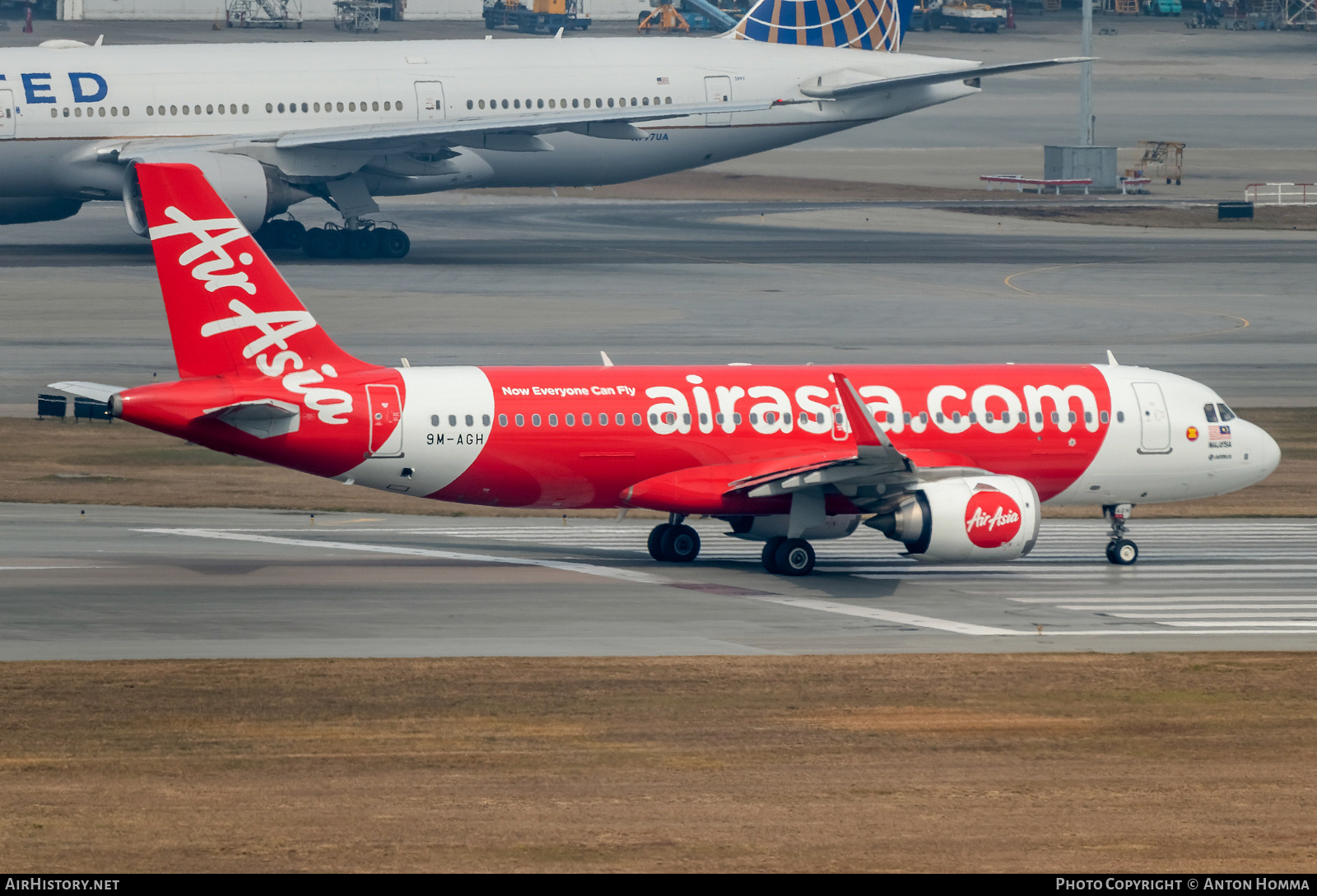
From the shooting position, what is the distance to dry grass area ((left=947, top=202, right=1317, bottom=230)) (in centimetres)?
A: 10075

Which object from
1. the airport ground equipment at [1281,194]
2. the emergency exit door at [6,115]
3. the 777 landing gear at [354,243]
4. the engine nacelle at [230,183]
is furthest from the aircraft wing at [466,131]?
the airport ground equipment at [1281,194]

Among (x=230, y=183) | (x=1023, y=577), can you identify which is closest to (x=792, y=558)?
(x=1023, y=577)

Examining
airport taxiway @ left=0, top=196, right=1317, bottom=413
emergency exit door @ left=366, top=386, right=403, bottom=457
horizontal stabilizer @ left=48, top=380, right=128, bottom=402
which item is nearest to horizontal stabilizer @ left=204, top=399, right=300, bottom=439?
emergency exit door @ left=366, top=386, right=403, bottom=457

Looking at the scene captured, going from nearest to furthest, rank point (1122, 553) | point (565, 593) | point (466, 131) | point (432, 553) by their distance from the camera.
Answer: point (565, 593) < point (1122, 553) < point (432, 553) < point (466, 131)

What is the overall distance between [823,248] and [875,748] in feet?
218

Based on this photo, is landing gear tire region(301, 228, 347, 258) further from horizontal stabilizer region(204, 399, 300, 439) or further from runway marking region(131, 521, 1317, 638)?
horizontal stabilizer region(204, 399, 300, 439)

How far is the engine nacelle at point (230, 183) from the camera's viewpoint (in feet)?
242

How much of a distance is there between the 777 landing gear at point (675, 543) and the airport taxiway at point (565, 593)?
0.46 m

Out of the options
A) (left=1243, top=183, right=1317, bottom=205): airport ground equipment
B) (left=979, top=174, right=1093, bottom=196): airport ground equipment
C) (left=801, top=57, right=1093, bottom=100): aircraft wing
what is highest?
(left=801, top=57, right=1093, bottom=100): aircraft wing

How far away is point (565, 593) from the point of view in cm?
3441

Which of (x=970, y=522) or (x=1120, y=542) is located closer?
(x=970, y=522)

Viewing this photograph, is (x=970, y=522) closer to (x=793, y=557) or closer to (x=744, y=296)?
(x=793, y=557)

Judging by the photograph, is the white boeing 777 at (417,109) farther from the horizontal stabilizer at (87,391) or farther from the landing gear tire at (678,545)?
the landing gear tire at (678,545)

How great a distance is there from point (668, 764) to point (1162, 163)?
118m
